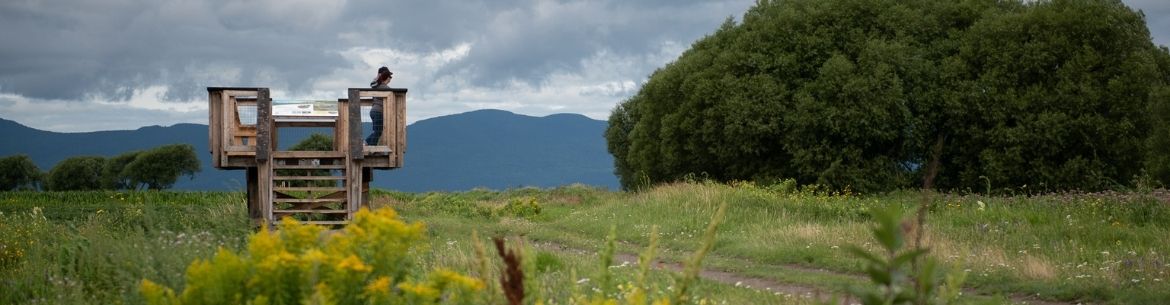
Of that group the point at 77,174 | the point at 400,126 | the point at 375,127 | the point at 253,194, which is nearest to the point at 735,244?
the point at 400,126

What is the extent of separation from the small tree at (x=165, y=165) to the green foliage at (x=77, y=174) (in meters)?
6.39

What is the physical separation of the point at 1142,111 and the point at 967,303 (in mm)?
26530

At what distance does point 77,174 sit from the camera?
3009 inches

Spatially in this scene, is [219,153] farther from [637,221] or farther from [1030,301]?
[1030,301]

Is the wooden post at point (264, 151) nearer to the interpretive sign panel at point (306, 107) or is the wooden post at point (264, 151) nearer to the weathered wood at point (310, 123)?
→ the interpretive sign panel at point (306, 107)

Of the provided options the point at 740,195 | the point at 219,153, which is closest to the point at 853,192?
the point at 740,195

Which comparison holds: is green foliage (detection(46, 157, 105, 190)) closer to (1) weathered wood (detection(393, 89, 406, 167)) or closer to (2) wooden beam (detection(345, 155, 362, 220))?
(1) weathered wood (detection(393, 89, 406, 167))

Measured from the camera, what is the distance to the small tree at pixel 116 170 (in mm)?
73731

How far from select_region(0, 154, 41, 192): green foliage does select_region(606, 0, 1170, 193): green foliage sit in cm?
6320

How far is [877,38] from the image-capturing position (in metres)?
33.6

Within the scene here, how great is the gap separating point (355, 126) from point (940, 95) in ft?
65.7

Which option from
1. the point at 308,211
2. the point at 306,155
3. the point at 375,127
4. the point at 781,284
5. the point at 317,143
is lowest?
A: the point at 781,284

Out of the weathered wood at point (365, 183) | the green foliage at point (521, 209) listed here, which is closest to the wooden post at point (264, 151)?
the weathered wood at point (365, 183)

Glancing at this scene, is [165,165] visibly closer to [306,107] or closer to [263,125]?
[306,107]
